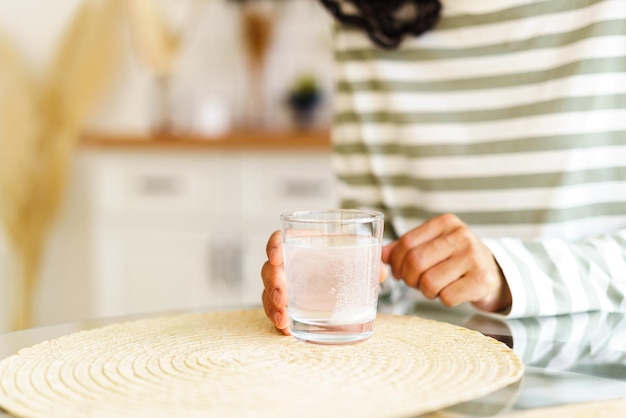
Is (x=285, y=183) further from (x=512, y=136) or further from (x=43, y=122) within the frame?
(x=512, y=136)

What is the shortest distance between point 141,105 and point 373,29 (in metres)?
1.83

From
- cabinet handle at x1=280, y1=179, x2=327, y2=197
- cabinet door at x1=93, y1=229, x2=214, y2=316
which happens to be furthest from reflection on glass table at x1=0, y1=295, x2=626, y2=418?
cabinet door at x1=93, y1=229, x2=214, y2=316

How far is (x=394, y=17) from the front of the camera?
1.25 metres

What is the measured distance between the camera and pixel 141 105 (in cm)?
297

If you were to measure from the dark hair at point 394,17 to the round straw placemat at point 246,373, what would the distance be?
1.99 feet

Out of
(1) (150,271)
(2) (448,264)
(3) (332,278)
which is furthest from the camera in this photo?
(1) (150,271)

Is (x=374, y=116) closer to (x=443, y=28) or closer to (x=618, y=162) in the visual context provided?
(x=443, y=28)

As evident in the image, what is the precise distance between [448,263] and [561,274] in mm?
144

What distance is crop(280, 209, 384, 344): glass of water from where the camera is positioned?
706 millimetres

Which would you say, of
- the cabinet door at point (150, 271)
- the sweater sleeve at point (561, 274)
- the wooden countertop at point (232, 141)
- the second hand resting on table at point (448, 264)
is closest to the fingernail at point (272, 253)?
the second hand resting on table at point (448, 264)

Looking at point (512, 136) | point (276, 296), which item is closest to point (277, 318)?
point (276, 296)

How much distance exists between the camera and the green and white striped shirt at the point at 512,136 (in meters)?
0.95

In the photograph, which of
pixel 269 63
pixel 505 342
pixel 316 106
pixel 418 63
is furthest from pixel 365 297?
pixel 269 63

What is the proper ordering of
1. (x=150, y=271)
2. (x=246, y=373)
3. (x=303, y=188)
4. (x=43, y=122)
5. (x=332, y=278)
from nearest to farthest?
(x=246, y=373), (x=332, y=278), (x=303, y=188), (x=150, y=271), (x=43, y=122)
